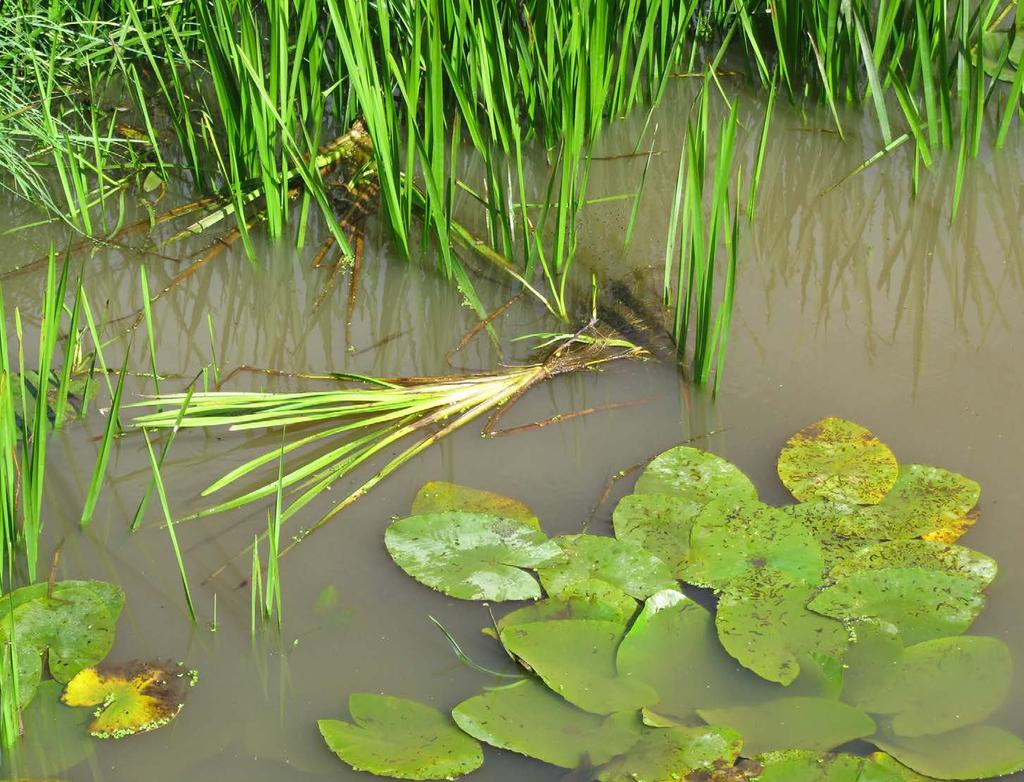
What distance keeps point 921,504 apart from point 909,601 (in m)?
0.19

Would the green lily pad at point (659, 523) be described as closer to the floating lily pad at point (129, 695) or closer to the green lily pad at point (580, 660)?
the green lily pad at point (580, 660)

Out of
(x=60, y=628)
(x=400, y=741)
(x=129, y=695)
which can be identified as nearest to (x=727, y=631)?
(x=400, y=741)

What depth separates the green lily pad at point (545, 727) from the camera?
1.18 m

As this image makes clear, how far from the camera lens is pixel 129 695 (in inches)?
49.7

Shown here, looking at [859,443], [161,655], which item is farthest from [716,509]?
[161,655]

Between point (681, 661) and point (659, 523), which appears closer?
point (681, 661)

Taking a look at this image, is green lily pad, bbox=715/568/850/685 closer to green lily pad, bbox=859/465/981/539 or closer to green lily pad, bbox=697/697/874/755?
green lily pad, bbox=697/697/874/755

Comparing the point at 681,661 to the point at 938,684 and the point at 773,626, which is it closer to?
Answer: the point at 773,626

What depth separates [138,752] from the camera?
1.21 m

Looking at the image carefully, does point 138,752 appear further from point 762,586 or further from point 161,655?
point 762,586

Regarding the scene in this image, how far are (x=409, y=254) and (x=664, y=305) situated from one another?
0.52m

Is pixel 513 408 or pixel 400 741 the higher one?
pixel 513 408

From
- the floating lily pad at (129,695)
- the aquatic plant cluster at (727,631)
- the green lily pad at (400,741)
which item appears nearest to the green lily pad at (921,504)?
the aquatic plant cluster at (727,631)

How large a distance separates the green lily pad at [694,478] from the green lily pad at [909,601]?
8.2 inches
